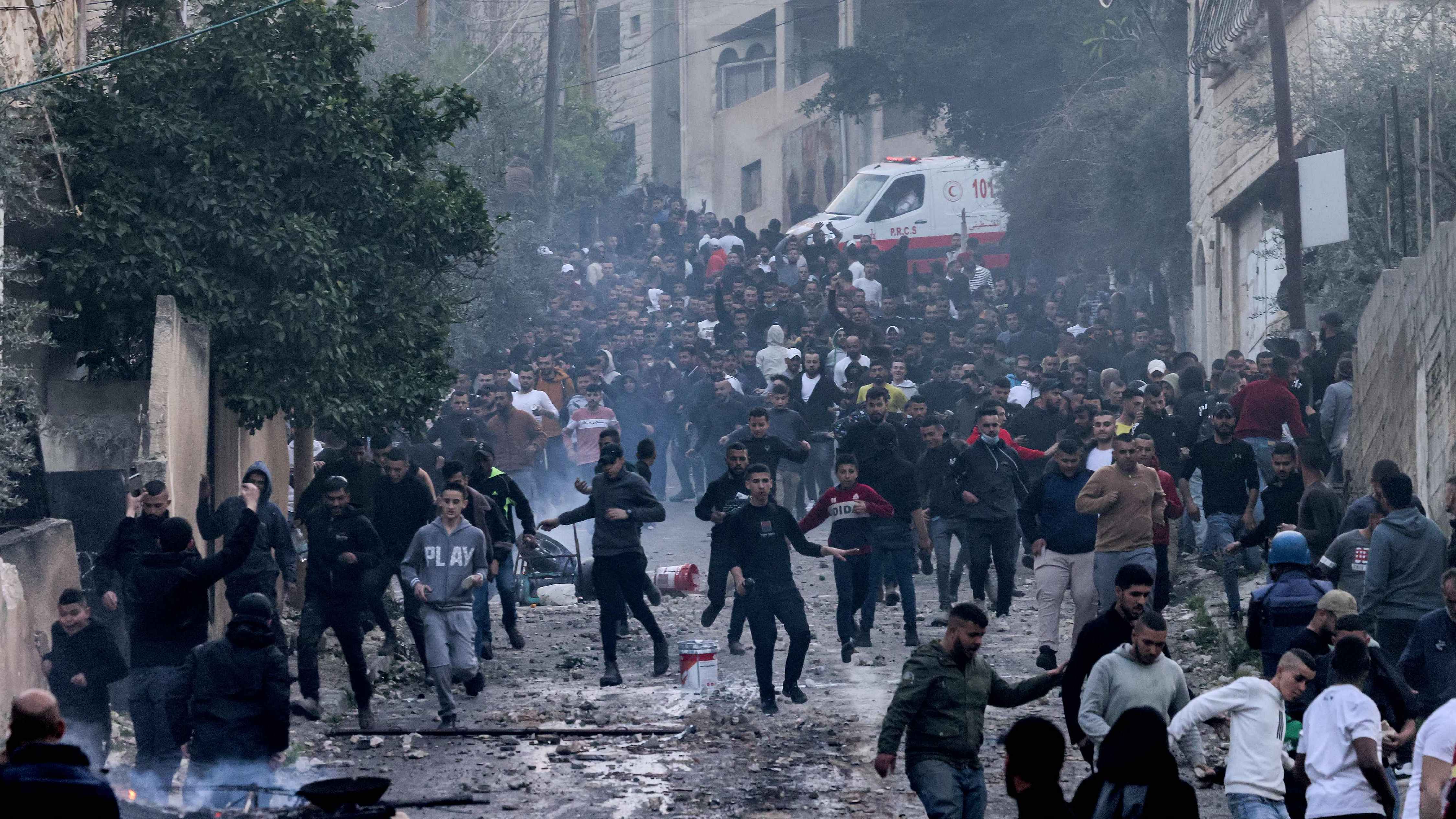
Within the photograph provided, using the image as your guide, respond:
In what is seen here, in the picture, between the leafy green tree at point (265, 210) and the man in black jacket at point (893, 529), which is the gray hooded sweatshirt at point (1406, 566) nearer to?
the man in black jacket at point (893, 529)

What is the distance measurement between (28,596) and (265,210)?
163 inches

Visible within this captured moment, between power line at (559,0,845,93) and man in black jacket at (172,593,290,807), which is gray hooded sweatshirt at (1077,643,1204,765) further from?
power line at (559,0,845,93)

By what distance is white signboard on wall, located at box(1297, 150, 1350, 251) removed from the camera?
17094 mm

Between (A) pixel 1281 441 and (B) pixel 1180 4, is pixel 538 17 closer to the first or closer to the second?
(B) pixel 1180 4


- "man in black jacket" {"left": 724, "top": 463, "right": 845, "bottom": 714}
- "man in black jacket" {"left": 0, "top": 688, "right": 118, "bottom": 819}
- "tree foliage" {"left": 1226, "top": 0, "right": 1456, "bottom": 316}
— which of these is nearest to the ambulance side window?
"tree foliage" {"left": 1226, "top": 0, "right": 1456, "bottom": 316}

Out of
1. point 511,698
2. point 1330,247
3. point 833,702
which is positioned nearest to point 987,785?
point 833,702

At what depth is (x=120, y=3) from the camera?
48.2ft

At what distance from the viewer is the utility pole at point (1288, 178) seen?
18.3m

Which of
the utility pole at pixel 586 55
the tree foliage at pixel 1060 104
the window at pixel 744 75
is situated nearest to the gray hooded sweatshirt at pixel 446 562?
the tree foliage at pixel 1060 104

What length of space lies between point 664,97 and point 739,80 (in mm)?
3510

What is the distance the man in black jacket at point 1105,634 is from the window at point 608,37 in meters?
51.5

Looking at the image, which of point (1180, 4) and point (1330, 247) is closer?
point (1330, 247)

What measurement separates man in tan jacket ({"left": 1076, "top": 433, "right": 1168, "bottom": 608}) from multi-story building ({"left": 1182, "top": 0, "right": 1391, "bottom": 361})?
10.5 metres

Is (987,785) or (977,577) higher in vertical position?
(977,577)
